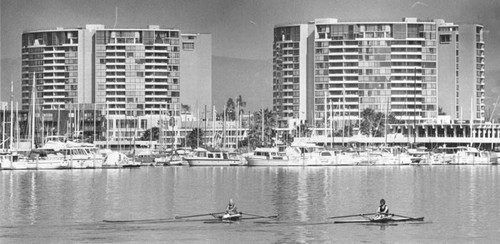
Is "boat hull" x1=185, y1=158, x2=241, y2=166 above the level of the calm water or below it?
above

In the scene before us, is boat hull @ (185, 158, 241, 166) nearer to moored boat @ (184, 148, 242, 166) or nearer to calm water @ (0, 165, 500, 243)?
moored boat @ (184, 148, 242, 166)

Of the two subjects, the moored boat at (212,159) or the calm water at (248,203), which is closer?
the calm water at (248,203)

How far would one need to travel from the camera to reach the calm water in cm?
6334

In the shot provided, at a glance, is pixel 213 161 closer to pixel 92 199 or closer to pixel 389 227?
pixel 92 199

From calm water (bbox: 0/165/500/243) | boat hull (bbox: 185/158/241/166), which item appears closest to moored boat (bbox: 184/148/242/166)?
boat hull (bbox: 185/158/241/166)

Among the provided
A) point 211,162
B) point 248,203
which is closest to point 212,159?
point 211,162

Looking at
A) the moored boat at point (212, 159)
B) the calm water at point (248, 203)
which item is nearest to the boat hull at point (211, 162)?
the moored boat at point (212, 159)

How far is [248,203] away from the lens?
8825cm

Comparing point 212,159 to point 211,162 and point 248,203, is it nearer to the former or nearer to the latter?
point 211,162

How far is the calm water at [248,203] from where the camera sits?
208 ft

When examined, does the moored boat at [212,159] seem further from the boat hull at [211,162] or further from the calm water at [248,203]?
the calm water at [248,203]

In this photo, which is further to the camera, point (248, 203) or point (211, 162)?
point (211, 162)

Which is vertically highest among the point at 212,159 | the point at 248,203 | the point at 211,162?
the point at 212,159

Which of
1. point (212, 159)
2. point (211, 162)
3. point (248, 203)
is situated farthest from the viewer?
point (212, 159)
